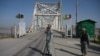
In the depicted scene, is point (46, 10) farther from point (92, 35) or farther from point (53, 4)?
point (92, 35)

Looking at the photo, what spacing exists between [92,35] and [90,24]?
162 centimetres

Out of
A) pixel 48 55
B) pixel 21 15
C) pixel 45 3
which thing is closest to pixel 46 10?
pixel 45 3

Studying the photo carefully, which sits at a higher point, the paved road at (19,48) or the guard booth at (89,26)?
the guard booth at (89,26)

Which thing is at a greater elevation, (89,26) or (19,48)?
(89,26)

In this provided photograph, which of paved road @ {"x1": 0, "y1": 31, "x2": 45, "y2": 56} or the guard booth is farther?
the guard booth

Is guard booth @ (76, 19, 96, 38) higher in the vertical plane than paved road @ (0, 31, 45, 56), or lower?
higher

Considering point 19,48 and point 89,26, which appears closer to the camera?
point 19,48

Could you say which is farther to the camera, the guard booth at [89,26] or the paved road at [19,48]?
the guard booth at [89,26]

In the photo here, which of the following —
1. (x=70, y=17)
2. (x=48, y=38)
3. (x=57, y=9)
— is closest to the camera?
(x=48, y=38)

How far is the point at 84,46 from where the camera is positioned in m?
12.5

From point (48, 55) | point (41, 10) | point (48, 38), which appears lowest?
point (48, 55)

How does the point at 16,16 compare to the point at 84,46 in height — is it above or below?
above

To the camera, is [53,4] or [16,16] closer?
[16,16]

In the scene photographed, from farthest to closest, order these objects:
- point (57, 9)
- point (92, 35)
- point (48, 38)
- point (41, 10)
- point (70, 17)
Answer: point (57, 9), point (41, 10), point (70, 17), point (92, 35), point (48, 38)
